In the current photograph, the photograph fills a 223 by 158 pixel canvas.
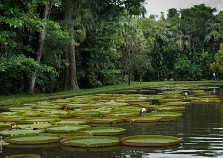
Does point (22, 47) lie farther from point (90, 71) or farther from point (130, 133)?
point (130, 133)

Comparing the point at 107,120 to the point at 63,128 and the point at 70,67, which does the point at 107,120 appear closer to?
the point at 63,128

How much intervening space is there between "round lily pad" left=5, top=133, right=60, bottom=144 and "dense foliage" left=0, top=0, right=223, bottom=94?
9.63 metres

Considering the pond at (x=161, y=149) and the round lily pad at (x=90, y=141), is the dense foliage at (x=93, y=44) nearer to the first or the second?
the pond at (x=161, y=149)

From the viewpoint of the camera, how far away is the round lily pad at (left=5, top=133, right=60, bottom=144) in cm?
728

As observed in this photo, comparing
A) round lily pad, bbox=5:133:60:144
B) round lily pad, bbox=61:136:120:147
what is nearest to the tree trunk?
round lily pad, bbox=5:133:60:144

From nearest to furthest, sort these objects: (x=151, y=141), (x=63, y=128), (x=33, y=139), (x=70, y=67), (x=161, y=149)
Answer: (x=161, y=149) → (x=151, y=141) → (x=33, y=139) → (x=63, y=128) → (x=70, y=67)

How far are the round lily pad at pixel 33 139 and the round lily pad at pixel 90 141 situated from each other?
1.05 ft

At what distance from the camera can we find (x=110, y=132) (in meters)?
8.09

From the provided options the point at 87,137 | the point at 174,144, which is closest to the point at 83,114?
the point at 87,137

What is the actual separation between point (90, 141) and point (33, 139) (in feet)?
3.88

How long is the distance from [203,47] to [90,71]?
25.2 meters

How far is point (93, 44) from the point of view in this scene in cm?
3156

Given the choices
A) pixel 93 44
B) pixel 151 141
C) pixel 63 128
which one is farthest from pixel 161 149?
pixel 93 44

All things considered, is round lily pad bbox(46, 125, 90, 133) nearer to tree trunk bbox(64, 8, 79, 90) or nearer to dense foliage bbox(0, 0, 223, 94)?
dense foliage bbox(0, 0, 223, 94)
